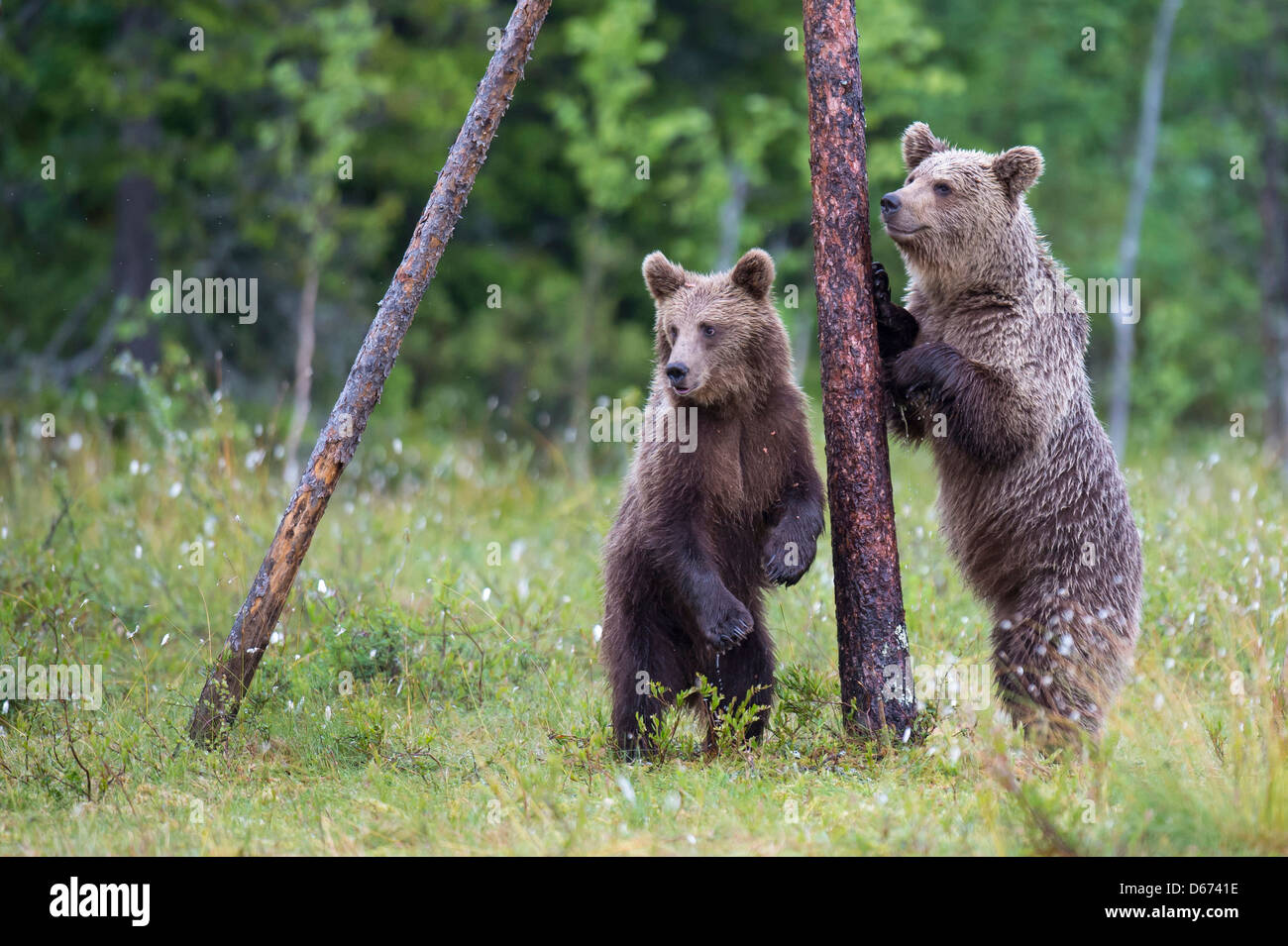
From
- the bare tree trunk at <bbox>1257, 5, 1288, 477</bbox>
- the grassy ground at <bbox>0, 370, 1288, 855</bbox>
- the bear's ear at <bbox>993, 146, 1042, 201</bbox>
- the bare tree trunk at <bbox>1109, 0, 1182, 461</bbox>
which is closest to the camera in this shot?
→ the grassy ground at <bbox>0, 370, 1288, 855</bbox>

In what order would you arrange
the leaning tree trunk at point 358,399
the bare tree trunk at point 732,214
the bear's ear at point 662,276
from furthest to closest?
the bare tree trunk at point 732,214 → the bear's ear at point 662,276 → the leaning tree trunk at point 358,399

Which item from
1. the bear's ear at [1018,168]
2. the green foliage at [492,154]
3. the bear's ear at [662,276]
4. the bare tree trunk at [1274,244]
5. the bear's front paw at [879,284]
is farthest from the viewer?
the bare tree trunk at [1274,244]

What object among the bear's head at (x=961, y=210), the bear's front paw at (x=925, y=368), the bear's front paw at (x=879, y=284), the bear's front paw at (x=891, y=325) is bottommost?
the bear's front paw at (x=925, y=368)

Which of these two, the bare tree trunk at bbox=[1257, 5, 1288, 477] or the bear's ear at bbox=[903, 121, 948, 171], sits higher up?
the bare tree trunk at bbox=[1257, 5, 1288, 477]

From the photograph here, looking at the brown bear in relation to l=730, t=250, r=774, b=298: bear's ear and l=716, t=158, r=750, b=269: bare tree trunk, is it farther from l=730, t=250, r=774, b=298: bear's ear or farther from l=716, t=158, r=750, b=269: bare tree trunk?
l=716, t=158, r=750, b=269: bare tree trunk

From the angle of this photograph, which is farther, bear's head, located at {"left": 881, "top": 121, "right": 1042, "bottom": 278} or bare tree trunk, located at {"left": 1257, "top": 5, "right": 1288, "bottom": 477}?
bare tree trunk, located at {"left": 1257, "top": 5, "right": 1288, "bottom": 477}

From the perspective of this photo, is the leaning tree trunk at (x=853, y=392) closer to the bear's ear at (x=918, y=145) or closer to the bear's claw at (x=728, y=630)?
the bear's claw at (x=728, y=630)

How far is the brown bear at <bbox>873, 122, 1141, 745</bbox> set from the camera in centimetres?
572

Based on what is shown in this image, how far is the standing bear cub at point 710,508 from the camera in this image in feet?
18.5

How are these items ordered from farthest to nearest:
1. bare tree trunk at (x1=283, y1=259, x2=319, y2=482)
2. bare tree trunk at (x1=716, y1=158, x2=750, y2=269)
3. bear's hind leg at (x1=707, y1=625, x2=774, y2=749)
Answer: bare tree trunk at (x1=716, y1=158, x2=750, y2=269) < bare tree trunk at (x1=283, y1=259, x2=319, y2=482) < bear's hind leg at (x1=707, y1=625, x2=774, y2=749)

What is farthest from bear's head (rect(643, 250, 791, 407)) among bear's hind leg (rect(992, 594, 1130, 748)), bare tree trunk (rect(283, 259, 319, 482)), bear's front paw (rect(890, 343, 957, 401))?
bare tree trunk (rect(283, 259, 319, 482))

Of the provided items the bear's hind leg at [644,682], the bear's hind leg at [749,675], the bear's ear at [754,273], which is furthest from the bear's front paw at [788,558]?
the bear's ear at [754,273]

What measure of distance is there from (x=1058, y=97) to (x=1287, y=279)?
435cm

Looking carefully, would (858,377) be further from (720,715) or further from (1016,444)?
(720,715)
